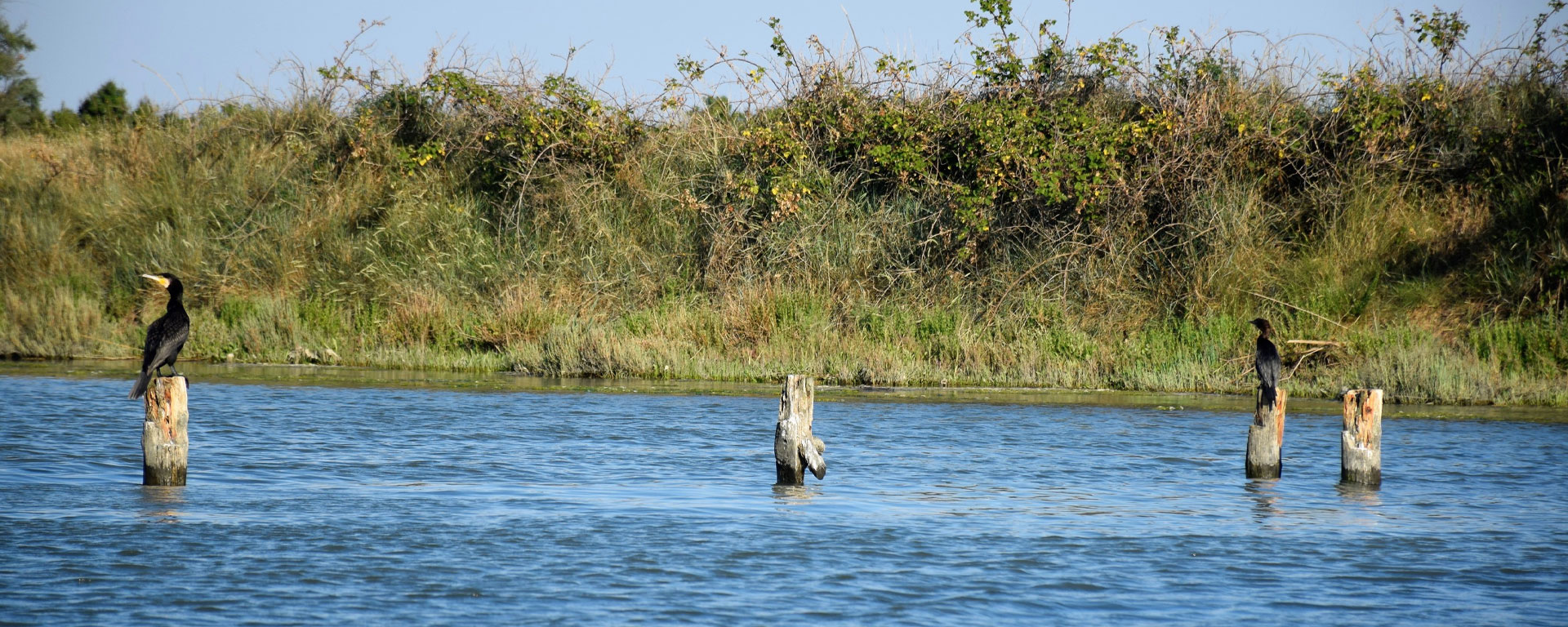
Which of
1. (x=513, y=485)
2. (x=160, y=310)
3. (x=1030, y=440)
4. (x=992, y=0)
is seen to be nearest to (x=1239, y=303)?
(x=992, y=0)

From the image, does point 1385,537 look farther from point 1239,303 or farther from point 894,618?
point 1239,303

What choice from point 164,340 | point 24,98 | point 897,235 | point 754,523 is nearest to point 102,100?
point 24,98

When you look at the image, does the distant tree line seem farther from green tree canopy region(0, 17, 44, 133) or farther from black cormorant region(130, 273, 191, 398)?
black cormorant region(130, 273, 191, 398)

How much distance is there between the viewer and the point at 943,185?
61.7 ft

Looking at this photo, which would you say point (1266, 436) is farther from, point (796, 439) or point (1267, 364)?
point (796, 439)

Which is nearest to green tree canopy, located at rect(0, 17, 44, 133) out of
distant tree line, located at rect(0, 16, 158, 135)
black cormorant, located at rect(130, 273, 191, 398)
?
distant tree line, located at rect(0, 16, 158, 135)

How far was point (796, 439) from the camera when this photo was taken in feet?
30.7

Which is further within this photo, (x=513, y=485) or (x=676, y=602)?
(x=513, y=485)

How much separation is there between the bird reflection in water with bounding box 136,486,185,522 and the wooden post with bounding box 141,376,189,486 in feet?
0.23

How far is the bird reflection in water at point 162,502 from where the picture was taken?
8320mm

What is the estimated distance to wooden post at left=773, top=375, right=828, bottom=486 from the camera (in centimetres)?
912

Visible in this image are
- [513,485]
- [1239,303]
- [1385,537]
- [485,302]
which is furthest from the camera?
[485,302]

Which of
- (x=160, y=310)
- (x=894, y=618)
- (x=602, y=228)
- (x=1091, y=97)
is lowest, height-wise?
(x=894, y=618)

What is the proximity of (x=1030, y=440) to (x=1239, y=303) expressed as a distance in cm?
637
